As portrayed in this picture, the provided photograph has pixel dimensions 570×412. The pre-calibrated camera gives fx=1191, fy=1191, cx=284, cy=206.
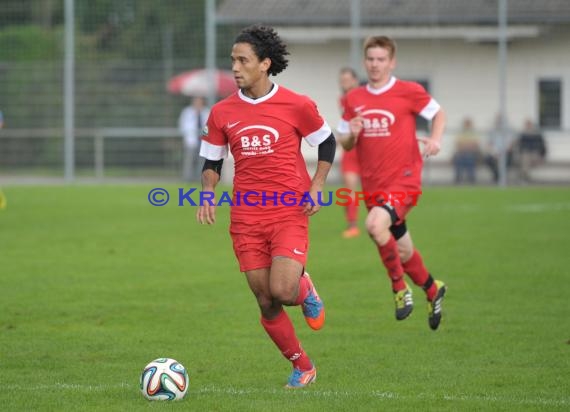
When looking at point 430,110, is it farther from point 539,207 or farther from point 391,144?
point 539,207

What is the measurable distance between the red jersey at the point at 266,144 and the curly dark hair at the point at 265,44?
170 mm

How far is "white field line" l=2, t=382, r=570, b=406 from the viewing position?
22.6ft

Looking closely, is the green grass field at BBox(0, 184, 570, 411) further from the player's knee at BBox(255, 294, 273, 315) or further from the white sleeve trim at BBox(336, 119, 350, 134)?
the white sleeve trim at BBox(336, 119, 350, 134)

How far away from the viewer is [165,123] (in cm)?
2930

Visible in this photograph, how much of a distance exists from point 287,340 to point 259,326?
237 centimetres

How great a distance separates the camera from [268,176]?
7.38 metres

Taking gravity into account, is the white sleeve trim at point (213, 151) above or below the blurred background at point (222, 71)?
below

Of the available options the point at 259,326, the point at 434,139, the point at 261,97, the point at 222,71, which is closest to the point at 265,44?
the point at 261,97

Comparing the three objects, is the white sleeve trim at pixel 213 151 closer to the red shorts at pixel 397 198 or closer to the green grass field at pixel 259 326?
the green grass field at pixel 259 326

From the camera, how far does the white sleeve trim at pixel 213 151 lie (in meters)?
7.54

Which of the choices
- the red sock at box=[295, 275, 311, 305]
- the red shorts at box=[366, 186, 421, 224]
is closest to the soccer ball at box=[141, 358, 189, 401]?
the red sock at box=[295, 275, 311, 305]

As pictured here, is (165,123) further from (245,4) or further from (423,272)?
(423,272)

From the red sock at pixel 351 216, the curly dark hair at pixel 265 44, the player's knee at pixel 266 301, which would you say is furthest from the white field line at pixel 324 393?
the red sock at pixel 351 216

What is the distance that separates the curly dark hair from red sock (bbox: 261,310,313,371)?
1.57 meters
